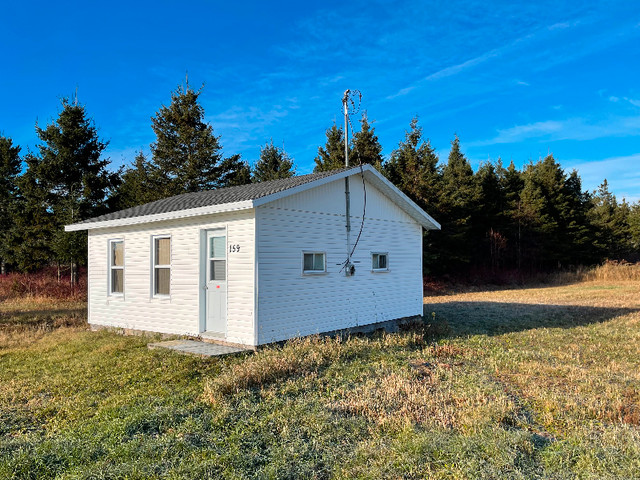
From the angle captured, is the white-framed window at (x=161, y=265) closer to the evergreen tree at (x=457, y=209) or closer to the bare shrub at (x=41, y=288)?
the bare shrub at (x=41, y=288)

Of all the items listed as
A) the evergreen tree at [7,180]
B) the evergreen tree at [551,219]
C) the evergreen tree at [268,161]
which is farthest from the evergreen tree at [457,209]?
the evergreen tree at [7,180]

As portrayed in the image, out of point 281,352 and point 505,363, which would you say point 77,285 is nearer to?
point 281,352

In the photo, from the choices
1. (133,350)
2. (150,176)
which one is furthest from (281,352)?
(150,176)

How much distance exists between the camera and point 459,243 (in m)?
27.7

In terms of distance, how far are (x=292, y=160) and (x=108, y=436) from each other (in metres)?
29.2

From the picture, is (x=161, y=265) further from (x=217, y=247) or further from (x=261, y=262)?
(x=261, y=262)

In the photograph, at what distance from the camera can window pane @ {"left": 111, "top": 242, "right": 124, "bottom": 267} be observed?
37.6 ft

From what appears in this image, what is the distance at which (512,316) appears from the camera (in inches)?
569

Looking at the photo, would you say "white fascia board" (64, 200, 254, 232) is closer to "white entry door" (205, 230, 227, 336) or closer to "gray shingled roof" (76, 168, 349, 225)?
"gray shingled roof" (76, 168, 349, 225)

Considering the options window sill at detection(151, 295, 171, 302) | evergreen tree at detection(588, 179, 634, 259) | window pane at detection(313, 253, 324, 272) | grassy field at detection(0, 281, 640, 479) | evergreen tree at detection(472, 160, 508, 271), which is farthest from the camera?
evergreen tree at detection(588, 179, 634, 259)

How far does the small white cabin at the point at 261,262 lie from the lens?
343 inches

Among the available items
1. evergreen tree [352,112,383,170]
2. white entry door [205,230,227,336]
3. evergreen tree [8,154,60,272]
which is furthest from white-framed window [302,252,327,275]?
evergreen tree [352,112,383,170]

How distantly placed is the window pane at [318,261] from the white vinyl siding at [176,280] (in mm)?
1717

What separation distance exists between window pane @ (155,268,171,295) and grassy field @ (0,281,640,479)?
130cm
